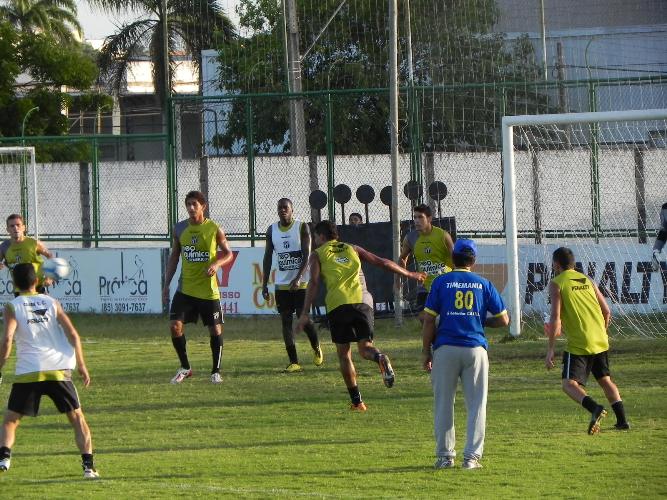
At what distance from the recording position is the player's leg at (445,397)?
956 centimetres

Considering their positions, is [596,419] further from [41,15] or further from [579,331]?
[41,15]

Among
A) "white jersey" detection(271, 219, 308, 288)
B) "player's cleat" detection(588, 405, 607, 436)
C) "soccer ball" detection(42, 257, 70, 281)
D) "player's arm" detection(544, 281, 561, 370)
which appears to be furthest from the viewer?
"white jersey" detection(271, 219, 308, 288)

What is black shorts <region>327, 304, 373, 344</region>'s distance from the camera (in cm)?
1265

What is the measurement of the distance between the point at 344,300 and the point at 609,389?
2.74 metres

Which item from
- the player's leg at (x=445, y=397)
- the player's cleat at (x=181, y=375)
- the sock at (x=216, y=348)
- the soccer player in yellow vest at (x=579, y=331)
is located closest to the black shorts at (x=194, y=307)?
the sock at (x=216, y=348)

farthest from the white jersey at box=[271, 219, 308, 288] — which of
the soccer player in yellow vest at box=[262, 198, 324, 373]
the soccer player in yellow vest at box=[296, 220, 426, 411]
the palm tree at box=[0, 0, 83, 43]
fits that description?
the palm tree at box=[0, 0, 83, 43]

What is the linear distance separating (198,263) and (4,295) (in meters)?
10.9

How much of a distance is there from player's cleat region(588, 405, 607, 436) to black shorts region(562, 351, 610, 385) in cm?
37

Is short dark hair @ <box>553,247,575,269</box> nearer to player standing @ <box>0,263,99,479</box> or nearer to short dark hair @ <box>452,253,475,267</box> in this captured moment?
short dark hair @ <box>452,253,475,267</box>

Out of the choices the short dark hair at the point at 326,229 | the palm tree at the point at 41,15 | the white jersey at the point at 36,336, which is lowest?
the white jersey at the point at 36,336

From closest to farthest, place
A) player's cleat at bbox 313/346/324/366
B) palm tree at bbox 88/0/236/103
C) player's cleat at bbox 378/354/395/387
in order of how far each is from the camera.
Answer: player's cleat at bbox 378/354/395/387 → player's cleat at bbox 313/346/324/366 → palm tree at bbox 88/0/236/103

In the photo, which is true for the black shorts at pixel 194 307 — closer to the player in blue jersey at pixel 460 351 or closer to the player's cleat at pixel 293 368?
the player's cleat at pixel 293 368

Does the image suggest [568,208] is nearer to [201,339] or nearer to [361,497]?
[201,339]

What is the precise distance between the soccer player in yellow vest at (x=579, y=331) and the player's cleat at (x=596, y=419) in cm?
30
